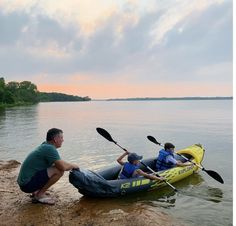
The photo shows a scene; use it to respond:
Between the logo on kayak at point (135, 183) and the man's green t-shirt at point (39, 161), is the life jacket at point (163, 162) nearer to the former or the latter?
the logo on kayak at point (135, 183)

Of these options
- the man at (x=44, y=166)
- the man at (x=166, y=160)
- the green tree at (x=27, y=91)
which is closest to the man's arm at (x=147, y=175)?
the man at (x=166, y=160)

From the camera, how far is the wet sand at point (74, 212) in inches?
233

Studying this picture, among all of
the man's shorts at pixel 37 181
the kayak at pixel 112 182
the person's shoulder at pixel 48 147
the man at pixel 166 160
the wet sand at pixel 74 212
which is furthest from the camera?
the man at pixel 166 160

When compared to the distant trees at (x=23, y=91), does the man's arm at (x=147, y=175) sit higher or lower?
lower

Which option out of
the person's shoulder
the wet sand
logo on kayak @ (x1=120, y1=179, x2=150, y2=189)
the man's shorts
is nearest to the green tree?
logo on kayak @ (x1=120, y1=179, x2=150, y2=189)

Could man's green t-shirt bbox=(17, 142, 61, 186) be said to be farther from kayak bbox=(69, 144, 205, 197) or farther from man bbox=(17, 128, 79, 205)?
kayak bbox=(69, 144, 205, 197)

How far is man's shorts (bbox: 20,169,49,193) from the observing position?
20.9 ft

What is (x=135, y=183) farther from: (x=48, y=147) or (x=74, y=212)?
(x=48, y=147)

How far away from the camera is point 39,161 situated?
6328 mm

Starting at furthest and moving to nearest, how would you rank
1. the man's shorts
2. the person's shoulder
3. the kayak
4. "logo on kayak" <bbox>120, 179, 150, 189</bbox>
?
1. "logo on kayak" <bbox>120, 179, 150, 189</bbox>
2. the kayak
3. the man's shorts
4. the person's shoulder

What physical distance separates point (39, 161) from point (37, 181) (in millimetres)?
423

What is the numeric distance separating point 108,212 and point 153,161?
15.1 feet

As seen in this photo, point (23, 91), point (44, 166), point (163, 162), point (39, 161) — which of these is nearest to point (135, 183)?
point (163, 162)

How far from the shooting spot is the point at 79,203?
7.12 meters
